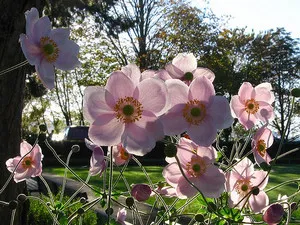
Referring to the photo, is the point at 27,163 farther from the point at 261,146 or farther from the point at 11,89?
the point at 11,89

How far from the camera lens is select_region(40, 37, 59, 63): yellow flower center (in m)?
0.81

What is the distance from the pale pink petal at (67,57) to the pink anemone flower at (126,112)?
0.13 meters

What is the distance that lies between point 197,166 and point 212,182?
3 centimetres

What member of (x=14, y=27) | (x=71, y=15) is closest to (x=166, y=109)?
(x=14, y=27)

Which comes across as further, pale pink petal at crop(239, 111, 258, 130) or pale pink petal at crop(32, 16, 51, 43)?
pale pink petal at crop(239, 111, 258, 130)

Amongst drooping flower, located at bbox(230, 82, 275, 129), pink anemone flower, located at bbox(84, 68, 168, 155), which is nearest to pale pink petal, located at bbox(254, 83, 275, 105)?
drooping flower, located at bbox(230, 82, 275, 129)

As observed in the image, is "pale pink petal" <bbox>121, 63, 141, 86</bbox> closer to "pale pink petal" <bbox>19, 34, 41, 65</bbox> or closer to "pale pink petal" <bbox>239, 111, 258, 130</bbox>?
"pale pink petal" <bbox>19, 34, 41, 65</bbox>

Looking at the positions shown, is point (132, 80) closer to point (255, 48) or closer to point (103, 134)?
point (103, 134)

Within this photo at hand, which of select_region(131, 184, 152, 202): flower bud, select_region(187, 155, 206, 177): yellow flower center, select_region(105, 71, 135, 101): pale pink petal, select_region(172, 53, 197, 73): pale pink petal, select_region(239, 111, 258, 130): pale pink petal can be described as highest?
select_region(172, 53, 197, 73): pale pink petal

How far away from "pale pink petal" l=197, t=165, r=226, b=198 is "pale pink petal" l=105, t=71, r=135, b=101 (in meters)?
0.16

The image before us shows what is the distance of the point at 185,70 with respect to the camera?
0.93 m

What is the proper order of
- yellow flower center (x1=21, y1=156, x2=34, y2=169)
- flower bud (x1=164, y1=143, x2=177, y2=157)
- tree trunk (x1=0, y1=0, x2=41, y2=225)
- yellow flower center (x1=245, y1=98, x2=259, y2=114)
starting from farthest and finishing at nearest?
tree trunk (x1=0, y1=0, x2=41, y2=225)
yellow flower center (x1=21, y1=156, x2=34, y2=169)
yellow flower center (x1=245, y1=98, x2=259, y2=114)
flower bud (x1=164, y1=143, x2=177, y2=157)

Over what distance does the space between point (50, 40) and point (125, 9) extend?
20186 millimetres

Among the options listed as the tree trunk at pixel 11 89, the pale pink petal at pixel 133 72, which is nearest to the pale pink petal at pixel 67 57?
the pale pink petal at pixel 133 72
